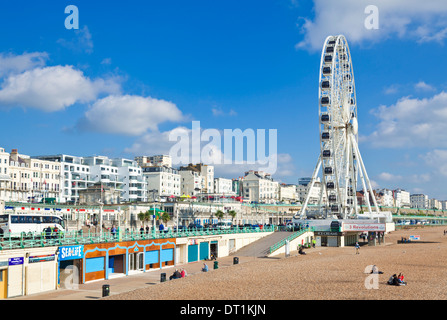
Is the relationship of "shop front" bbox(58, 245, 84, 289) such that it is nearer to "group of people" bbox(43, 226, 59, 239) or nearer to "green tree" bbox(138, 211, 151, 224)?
"group of people" bbox(43, 226, 59, 239)

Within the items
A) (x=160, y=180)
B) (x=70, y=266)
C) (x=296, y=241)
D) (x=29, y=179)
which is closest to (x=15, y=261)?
(x=70, y=266)

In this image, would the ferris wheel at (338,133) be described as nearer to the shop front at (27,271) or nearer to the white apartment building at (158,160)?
the shop front at (27,271)

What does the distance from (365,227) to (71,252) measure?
39.7 m

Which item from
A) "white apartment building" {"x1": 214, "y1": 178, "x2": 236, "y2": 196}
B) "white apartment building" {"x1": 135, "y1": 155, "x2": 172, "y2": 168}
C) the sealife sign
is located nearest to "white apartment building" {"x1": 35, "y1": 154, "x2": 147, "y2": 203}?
"white apartment building" {"x1": 135, "y1": 155, "x2": 172, "y2": 168}

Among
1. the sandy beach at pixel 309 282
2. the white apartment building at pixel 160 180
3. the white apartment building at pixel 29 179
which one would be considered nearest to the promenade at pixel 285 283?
the sandy beach at pixel 309 282

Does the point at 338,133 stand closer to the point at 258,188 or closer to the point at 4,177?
the point at 4,177

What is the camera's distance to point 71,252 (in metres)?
29.8

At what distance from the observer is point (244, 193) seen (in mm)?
180000

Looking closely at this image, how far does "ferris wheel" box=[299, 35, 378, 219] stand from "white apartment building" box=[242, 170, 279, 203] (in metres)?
99.8

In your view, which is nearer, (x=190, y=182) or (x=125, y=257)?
(x=125, y=257)

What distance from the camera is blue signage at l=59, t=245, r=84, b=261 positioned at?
29.0 metres
